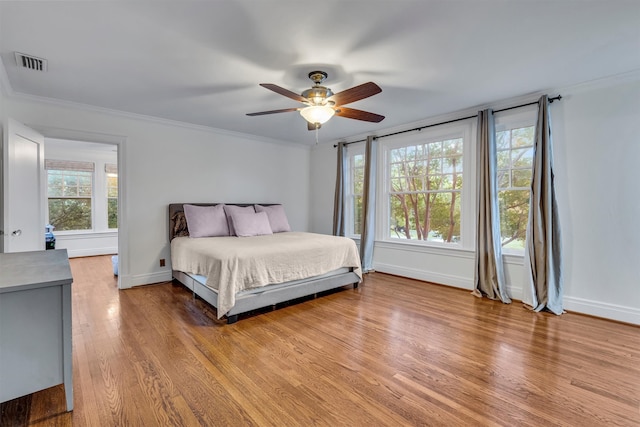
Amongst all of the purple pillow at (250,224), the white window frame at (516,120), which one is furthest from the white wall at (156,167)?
the white window frame at (516,120)

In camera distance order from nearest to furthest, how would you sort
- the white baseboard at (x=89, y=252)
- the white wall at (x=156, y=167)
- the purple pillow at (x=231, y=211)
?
1. the white wall at (x=156, y=167)
2. the purple pillow at (x=231, y=211)
3. the white baseboard at (x=89, y=252)

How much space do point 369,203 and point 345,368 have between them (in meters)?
3.12

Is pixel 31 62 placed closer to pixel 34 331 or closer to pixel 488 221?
pixel 34 331

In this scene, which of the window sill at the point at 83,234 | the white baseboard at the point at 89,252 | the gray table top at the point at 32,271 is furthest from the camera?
the white baseboard at the point at 89,252

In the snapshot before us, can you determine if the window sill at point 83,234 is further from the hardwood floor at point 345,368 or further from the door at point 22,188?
the hardwood floor at point 345,368

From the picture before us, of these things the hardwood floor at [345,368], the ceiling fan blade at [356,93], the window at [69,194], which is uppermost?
the ceiling fan blade at [356,93]

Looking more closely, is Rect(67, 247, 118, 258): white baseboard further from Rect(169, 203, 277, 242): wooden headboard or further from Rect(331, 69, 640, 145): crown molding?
Answer: Rect(331, 69, 640, 145): crown molding

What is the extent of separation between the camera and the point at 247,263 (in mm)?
2852

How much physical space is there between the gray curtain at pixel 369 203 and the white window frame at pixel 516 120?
1810 mm

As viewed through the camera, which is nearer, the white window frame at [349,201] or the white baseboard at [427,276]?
the white baseboard at [427,276]

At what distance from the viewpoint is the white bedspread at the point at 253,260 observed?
9.02 feet

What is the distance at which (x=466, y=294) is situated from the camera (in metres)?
3.71

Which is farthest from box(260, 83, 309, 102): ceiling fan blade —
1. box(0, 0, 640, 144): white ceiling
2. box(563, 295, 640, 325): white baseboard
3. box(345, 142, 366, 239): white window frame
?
box(563, 295, 640, 325): white baseboard

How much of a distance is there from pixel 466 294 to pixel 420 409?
2454 mm
